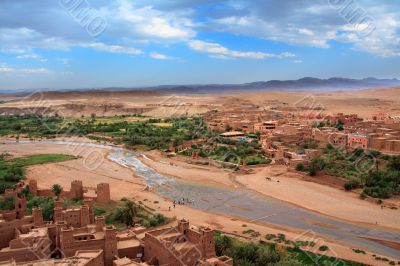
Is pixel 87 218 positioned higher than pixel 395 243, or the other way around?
pixel 87 218

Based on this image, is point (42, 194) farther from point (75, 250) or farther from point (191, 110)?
point (191, 110)

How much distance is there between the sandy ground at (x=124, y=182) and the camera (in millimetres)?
20078

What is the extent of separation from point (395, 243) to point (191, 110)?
8028 centimetres

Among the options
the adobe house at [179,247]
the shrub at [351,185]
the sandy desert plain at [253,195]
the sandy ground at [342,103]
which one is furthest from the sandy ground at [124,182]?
the sandy ground at [342,103]

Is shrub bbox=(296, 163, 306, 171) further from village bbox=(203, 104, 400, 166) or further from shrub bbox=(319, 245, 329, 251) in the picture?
shrub bbox=(319, 245, 329, 251)

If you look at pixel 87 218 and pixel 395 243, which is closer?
pixel 87 218

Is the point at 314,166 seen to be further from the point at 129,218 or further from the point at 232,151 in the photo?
the point at 129,218

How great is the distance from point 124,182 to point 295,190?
1171 cm

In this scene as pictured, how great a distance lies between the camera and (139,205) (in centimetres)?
2395

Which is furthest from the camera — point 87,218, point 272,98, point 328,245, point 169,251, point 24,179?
point 272,98

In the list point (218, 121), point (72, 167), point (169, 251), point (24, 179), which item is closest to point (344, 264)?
point (169, 251)

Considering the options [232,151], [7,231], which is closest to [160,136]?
[232,151]

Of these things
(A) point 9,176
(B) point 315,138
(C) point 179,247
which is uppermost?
(B) point 315,138

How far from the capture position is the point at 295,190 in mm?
28531
